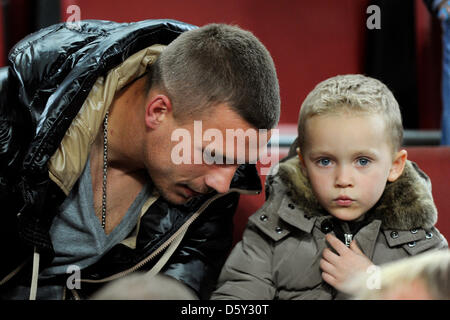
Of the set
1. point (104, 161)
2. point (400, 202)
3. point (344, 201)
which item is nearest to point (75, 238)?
point (104, 161)

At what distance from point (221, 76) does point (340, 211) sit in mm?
353

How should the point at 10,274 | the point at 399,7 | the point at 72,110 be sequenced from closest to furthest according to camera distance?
the point at 72,110 < the point at 10,274 < the point at 399,7

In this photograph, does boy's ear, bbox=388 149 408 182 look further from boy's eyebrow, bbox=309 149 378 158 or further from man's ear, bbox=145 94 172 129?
man's ear, bbox=145 94 172 129

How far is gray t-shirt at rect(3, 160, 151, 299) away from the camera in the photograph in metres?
1.23

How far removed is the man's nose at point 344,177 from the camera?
1129mm

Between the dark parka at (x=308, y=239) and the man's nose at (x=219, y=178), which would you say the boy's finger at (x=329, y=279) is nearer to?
the dark parka at (x=308, y=239)

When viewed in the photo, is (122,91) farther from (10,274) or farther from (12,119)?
(10,274)

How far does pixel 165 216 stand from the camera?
1.28 m
